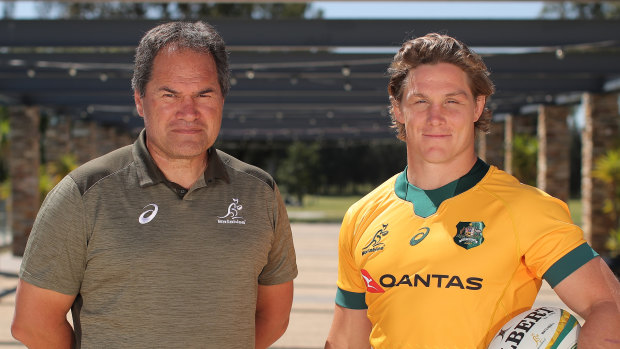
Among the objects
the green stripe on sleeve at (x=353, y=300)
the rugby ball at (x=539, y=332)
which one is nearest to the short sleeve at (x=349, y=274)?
the green stripe on sleeve at (x=353, y=300)

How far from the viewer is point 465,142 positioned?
2.54 meters

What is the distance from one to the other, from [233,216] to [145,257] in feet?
1.16

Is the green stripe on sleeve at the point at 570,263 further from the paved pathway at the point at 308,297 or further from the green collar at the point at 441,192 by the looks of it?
the paved pathway at the point at 308,297

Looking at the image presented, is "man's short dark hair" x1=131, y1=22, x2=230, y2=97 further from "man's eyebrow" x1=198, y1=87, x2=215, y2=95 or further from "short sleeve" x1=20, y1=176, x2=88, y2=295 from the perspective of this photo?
"short sleeve" x1=20, y1=176, x2=88, y2=295

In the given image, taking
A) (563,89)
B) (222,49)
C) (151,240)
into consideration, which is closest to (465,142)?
(222,49)

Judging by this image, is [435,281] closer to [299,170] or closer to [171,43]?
[171,43]

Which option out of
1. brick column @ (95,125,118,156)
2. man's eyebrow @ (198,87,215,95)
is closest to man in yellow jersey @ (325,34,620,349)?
man's eyebrow @ (198,87,215,95)

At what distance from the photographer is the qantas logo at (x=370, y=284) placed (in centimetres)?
254

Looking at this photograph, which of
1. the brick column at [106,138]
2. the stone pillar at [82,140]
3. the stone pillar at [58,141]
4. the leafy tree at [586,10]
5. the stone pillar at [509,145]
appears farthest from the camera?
the leafy tree at [586,10]

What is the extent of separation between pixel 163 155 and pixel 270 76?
30.4 ft

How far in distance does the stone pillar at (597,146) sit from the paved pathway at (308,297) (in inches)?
102

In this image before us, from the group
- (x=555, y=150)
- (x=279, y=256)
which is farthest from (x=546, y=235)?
(x=555, y=150)

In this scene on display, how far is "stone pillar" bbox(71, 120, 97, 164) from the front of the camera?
18.7 m

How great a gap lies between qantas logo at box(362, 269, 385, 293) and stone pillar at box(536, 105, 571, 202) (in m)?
13.7
